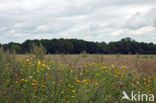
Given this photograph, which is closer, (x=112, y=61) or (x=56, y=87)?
(x=56, y=87)

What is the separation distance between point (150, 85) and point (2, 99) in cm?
370

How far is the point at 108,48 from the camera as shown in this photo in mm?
33125

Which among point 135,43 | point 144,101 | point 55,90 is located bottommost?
point 144,101

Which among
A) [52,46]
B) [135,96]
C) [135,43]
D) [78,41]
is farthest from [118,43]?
[135,96]

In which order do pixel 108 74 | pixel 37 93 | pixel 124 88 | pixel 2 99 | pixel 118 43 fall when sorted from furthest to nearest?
pixel 118 43 < pixel 108 74 < pixel 124 88 < pixel 37 93 < pixel 2 99

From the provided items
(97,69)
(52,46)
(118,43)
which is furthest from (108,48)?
(97,69)

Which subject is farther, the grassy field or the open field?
the open field

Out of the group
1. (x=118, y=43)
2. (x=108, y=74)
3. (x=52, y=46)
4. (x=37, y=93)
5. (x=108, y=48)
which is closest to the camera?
(x=37, y=93)

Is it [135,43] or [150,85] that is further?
[135,43]

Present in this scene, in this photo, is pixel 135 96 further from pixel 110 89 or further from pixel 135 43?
pixel 135 43

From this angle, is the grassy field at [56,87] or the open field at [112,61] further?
the open field at [112,61]

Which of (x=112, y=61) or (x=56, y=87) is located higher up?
(x=112, y=61)

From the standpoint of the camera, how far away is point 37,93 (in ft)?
12.2

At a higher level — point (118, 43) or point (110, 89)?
point (118, 43)
